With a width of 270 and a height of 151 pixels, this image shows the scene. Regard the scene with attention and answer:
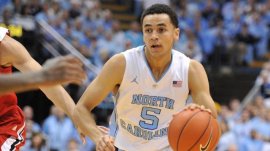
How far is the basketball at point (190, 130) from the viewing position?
196 inches

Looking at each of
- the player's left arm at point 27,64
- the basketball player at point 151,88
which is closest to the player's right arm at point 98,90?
the basketball player at point 151,88

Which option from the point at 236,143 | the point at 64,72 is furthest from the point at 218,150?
the point at 64,72

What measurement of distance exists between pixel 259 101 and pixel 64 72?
11.1m

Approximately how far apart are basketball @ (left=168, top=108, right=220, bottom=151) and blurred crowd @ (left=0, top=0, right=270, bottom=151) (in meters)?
6.11

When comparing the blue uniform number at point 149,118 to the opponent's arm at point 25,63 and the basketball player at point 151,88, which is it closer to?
the basketball player at point 151,88

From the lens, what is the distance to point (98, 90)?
5402 mm

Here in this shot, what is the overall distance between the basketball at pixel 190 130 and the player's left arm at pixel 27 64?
32.9 inches

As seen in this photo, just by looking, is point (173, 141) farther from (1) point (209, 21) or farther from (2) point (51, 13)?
(1) point (209, 21)

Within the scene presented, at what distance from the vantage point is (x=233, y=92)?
57.6 ft

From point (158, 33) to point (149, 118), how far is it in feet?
2.42

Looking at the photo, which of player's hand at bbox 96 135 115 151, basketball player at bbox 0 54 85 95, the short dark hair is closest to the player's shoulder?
the short dark hair

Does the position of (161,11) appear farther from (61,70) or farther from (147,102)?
(61,70)

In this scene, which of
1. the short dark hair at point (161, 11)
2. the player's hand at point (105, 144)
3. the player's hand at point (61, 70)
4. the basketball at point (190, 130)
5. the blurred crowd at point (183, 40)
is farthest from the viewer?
the blurred crowd at point (183, 40)

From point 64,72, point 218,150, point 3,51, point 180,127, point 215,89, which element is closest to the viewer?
point 64,72
